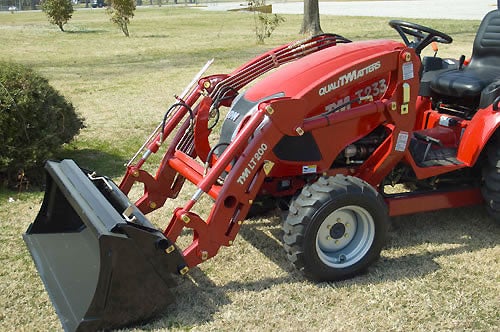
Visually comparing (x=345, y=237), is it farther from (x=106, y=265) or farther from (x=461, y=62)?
(x=461, y=62)

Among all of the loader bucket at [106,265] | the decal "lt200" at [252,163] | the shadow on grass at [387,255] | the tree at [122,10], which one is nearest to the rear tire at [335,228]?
the shadow on grass at [387,255]

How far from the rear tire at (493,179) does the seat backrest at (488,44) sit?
1.02 meters

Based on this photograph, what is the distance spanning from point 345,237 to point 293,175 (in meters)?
0.54

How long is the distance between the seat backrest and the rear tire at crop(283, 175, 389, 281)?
208 centimetres

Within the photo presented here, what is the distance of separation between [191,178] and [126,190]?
0.68m

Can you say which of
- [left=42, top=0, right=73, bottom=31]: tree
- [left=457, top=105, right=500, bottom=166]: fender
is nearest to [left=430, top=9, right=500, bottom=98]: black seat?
[left=457, top=105, right=500, bottom=166]: fender

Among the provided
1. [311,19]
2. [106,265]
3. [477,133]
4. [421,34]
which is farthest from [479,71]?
[311,19]

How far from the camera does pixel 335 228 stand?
3.69 metres

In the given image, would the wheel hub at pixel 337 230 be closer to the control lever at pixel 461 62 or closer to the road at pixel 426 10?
the control lever at pixel 461 62

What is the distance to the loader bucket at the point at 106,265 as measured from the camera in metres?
3.03

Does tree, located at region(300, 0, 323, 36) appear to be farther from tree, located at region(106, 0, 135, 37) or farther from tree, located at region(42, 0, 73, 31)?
tree, located at region(42, 0, 73, 31)

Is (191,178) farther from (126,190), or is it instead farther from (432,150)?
(432,150)

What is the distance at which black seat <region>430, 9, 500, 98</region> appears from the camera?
4363 millimetres

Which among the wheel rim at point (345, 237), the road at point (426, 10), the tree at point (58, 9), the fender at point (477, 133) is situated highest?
the fender at point (477, 133)
